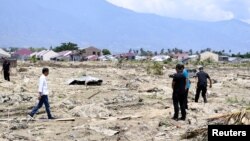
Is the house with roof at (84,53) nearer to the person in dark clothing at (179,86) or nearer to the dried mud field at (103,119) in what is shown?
the dried mud field at (103,119)

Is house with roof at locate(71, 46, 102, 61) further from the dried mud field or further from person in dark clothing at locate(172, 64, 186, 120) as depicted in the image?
person in dark clothing at locate(172, 64, 186, 120)

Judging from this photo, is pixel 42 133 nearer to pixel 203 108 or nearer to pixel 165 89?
pixel 203 108

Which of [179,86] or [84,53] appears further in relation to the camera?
[84,53]

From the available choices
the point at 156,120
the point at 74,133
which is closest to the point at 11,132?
the point at 74,133

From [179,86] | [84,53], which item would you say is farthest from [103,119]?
[84,53]

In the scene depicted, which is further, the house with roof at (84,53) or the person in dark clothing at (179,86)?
the house with roof at (84,53)

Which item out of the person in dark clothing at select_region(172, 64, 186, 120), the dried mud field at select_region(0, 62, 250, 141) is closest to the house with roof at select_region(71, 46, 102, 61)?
the dried mud field at select_region(0, 62, 250, 141)

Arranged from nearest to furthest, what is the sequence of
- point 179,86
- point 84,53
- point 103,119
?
point 179,86 < point 103,119 < point 84,53

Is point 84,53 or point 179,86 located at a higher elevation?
point 84,53

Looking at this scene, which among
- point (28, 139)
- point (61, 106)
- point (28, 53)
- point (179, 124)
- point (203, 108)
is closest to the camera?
point (28, 139)

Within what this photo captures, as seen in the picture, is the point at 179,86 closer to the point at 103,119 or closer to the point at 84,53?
the point at 103,119

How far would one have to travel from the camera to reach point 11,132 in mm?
11719

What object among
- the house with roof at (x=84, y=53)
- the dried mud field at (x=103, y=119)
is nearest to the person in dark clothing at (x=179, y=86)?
the dried mud field at (x=103, y=119)

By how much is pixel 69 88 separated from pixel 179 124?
1276cm
